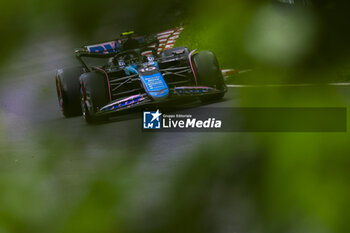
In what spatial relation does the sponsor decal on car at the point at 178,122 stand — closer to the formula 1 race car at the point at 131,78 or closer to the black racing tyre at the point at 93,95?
the formula 1 race car at the point at 131,78

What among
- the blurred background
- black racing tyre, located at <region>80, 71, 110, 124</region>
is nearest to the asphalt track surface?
the blurred background

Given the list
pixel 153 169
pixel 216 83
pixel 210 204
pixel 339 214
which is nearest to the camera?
pixel 339 214

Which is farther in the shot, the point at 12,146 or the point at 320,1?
the point at 12,146

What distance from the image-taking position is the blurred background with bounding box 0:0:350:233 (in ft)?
3.32

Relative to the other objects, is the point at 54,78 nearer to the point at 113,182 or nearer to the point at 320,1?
the point at 113,182

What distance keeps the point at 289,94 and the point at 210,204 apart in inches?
11.0

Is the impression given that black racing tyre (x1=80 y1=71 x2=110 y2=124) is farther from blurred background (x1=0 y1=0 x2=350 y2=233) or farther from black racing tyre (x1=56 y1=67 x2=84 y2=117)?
blurred background (x1=0 y1=0 x2=350 y2=233)

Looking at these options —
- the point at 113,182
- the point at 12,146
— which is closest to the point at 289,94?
the point at 113,182

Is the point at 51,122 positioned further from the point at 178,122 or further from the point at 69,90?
the point at 178,122

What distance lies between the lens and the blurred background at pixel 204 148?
101cm

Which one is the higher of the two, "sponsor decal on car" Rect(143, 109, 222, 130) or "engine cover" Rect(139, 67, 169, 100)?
"engine cover" Rect(139, 67, 169, 100)

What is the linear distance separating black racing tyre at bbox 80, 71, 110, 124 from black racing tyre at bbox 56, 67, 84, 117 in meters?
0.02

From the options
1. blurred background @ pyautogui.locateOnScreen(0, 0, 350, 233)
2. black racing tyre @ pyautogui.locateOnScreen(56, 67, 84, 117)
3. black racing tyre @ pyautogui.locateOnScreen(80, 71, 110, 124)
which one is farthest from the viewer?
black racing tyre @ pyautogui.locateOnScreen(80, 71, 110, 124)

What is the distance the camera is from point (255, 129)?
115 centimetres
